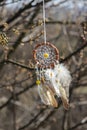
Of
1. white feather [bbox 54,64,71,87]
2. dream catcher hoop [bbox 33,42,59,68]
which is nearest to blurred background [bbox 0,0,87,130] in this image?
dream catcher hoop [bbox 33,42,59,68]

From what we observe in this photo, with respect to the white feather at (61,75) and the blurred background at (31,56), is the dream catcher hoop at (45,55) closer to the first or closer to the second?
the white feather at (61,75)

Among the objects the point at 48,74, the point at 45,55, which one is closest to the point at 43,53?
the point at 45,55

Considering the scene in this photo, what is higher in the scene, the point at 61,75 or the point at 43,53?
the point at 43,53

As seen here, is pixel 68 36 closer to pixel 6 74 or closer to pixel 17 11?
pixel 6 74

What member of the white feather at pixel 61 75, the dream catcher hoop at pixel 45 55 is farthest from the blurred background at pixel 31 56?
the white feather at pixel 61 75

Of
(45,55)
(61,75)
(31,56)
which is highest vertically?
(45,55)

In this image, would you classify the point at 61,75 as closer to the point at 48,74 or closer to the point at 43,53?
the point at 48,74

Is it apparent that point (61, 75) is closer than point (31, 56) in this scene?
Yes

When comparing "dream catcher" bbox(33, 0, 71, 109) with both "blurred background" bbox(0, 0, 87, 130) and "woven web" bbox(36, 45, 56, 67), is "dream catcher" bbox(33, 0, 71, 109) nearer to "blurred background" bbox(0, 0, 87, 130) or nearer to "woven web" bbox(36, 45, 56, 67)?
"woven web" bbox(36, 45, 56, 67)

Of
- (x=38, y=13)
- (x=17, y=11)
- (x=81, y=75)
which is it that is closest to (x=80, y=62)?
(x=81, y=75)
